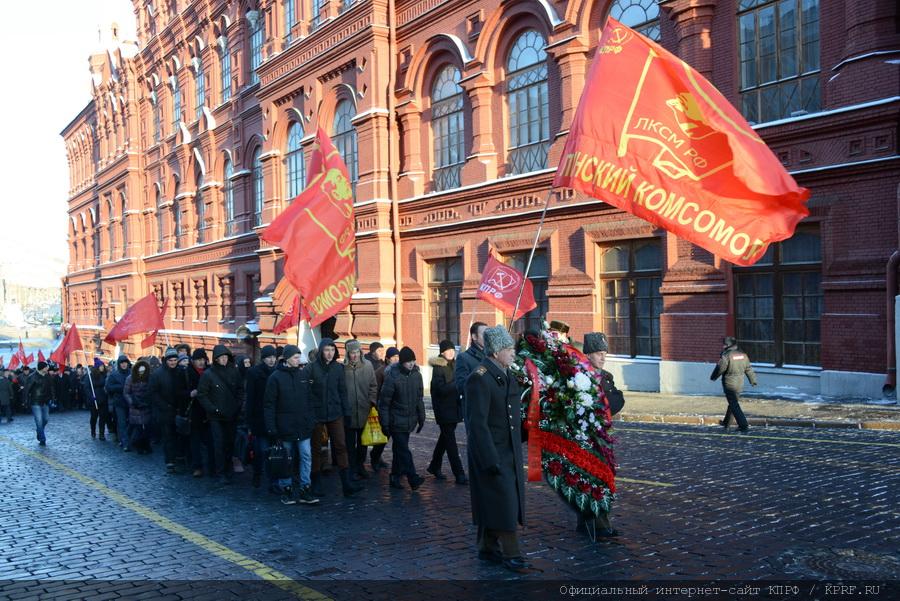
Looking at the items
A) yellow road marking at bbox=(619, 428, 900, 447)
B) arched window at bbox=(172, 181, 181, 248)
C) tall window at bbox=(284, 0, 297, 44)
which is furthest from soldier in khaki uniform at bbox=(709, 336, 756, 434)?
arched window at bbox=(172, 181, 181, 248)

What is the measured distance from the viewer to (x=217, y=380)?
11.0 meters

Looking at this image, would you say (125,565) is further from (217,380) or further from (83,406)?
(83,406)

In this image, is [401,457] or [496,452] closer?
[496,452]

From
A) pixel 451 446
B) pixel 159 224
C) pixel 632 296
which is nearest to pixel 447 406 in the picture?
pixel 451 446

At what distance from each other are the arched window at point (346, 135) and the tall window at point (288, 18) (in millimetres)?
4360

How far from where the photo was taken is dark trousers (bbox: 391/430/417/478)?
9602 millimetres

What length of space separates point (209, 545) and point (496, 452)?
3097 mm

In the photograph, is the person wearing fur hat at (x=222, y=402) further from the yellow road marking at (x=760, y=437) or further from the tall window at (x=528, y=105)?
the tall window at (x=528, y=105)

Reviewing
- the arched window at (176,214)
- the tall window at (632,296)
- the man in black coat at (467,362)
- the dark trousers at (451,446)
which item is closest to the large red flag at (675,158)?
the man in black coat at (467,362)

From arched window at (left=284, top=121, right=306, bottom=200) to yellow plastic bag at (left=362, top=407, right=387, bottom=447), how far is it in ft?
68.6

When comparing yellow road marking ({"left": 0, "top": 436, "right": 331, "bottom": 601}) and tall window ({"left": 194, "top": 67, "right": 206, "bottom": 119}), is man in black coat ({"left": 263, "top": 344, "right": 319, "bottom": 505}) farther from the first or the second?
tall window ({"left": 194, "top": 67, "right": 206, "bottom": 119})

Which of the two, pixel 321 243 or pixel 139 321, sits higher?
pixel 321 243

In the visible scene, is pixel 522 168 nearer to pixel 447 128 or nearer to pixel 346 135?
pixel 447 128

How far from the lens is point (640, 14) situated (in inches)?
738
